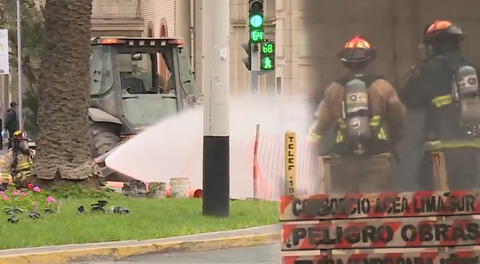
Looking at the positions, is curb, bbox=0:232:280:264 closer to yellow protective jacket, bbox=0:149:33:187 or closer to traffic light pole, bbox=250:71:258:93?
yellow protective jacket, bbox=0:149:33:187

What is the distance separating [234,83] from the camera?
106 feet

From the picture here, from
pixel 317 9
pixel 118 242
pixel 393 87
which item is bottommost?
pixel 118 242

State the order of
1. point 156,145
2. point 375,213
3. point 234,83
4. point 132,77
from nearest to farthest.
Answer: point 375,213 → point 156,145 → point 132,77 → point 234,83

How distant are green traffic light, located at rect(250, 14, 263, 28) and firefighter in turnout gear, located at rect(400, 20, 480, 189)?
9.33 metres

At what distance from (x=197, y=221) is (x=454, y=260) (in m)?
5.79

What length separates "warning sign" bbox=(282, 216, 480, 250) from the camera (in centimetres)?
733

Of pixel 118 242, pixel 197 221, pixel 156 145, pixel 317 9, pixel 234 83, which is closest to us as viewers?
pixel 317 9

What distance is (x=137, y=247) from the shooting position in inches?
441

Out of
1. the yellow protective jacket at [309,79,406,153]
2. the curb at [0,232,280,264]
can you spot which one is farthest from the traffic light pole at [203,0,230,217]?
the yellow protective jacket at [309,79,406,153]

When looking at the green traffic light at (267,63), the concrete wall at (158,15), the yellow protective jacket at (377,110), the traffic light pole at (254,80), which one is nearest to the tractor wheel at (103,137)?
the traffic light pole at (254,80)

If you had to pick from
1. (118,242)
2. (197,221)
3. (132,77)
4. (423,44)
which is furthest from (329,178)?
(132,77)

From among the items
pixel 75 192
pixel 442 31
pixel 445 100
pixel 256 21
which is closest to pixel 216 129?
pixel 75 192

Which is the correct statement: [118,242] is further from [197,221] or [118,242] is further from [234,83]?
[234,83]

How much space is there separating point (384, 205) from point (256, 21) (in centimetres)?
945
